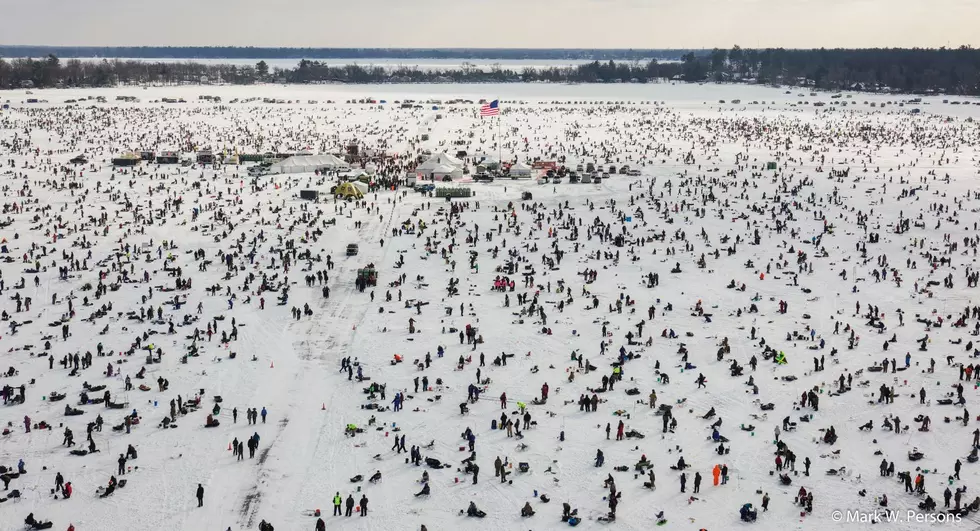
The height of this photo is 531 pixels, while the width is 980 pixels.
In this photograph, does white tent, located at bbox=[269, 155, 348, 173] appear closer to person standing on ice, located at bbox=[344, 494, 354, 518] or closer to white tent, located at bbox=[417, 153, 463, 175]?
white tent, located at bbox=[417, 153, 463, 175]

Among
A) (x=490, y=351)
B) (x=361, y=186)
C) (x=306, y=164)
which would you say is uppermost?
(x=306, y=164)

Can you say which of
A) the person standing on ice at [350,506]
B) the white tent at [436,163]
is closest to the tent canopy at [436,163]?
the white tent at [436,163]

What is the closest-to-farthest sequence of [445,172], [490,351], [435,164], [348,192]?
1. [490,351]
2. [348,192]
3. [445,172]
4. [435,164]

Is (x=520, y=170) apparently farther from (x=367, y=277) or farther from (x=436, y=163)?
(x=367, y=277)

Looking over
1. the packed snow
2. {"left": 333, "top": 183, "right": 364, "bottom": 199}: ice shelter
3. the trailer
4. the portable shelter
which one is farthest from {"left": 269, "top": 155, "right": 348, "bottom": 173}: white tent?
the trailer

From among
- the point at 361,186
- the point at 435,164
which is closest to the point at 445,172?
the point at 435,164

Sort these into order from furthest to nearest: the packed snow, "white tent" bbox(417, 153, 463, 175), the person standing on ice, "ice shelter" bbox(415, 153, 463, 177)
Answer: "white tent" bbox(417, 153, 463, 175) < "ice shelter" bbox(415, 153, 463, 177) < the packed snow < the person standing on ice

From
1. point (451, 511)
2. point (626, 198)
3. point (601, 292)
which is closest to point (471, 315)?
point (601, 292)
